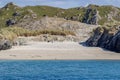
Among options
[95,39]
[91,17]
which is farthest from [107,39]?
[91,17]

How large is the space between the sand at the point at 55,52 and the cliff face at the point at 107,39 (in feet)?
5.38

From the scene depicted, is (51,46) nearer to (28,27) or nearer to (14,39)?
(14,39)

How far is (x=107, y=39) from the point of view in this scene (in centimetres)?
7788

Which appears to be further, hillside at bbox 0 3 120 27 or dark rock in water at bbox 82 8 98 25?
hillside at bbox 0 3 120 27

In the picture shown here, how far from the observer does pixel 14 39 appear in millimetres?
82875

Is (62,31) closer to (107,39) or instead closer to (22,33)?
(22,33)

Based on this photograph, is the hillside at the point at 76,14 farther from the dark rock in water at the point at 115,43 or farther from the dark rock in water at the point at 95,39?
the dark rock in water at the point at 115,43

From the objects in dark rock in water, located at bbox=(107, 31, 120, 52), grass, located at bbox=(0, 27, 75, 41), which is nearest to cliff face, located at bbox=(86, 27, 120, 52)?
dark rock in water, located at bbox=(107, 31, 120, 52)

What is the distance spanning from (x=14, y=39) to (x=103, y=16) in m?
113

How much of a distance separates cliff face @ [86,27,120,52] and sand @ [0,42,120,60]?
164 centimetres

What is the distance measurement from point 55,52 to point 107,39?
1163 cm

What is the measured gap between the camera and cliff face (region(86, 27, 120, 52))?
72250mm

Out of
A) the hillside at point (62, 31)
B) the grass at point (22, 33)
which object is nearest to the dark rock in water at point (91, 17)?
the hillside at point (62, 31)

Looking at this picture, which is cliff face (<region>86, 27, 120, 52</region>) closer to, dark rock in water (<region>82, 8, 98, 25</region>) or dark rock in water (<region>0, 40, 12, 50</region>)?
dark rock in water (<region>0, 40, 12, 50</region>)
